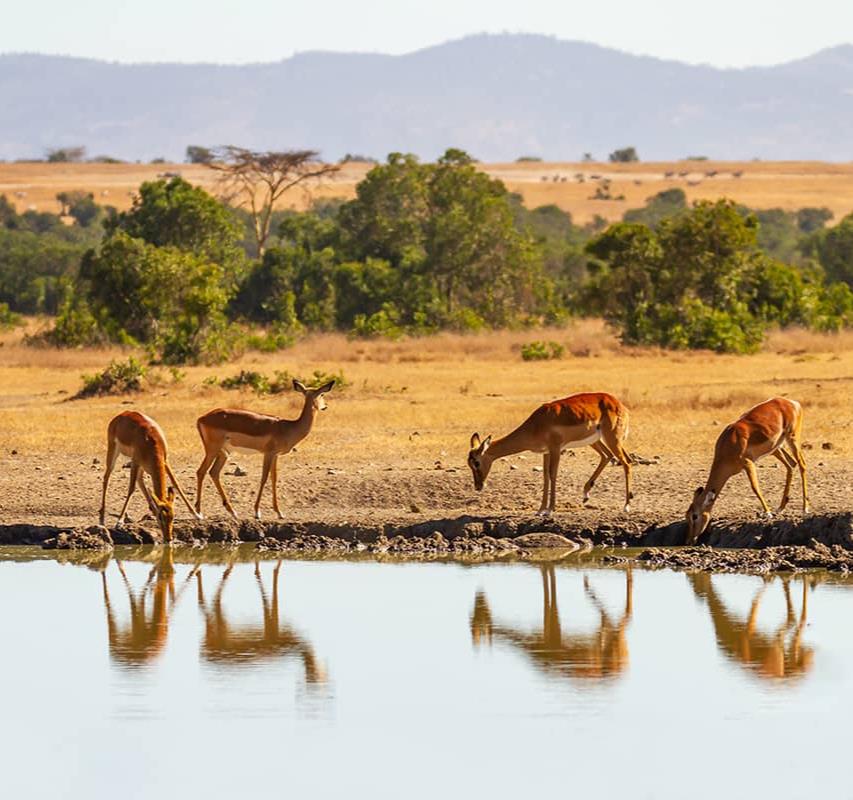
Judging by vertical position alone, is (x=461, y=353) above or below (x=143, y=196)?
below

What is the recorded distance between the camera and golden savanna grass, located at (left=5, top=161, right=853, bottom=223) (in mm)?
105312

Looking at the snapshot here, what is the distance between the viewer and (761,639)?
480 inches

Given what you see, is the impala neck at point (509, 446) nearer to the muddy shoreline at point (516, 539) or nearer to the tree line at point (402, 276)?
the muddy shoreline at point (516, 539)

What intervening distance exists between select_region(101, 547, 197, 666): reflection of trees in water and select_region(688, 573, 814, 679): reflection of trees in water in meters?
3.90

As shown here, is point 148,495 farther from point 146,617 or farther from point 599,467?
point 599,467

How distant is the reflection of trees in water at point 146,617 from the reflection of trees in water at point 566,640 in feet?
7.37

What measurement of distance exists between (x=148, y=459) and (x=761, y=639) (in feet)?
19.5

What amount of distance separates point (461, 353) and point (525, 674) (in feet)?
80.3

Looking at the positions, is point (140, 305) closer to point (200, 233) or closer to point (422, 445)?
point (200, 233)

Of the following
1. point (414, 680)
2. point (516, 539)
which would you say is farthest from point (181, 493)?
point (414, 680)

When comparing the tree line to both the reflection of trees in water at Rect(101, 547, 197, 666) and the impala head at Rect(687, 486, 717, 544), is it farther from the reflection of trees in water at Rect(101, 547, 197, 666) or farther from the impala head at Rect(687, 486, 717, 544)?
the impala head at Rect(687, 486, 717, 544)

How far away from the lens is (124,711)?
10.4m

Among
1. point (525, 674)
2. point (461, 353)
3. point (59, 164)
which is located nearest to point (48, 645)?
point (525, 674)

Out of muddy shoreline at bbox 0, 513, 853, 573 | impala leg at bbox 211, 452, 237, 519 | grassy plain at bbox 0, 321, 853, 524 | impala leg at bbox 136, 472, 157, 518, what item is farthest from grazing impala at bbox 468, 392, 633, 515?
impala leg at bbox 136, 472, 157, 518
